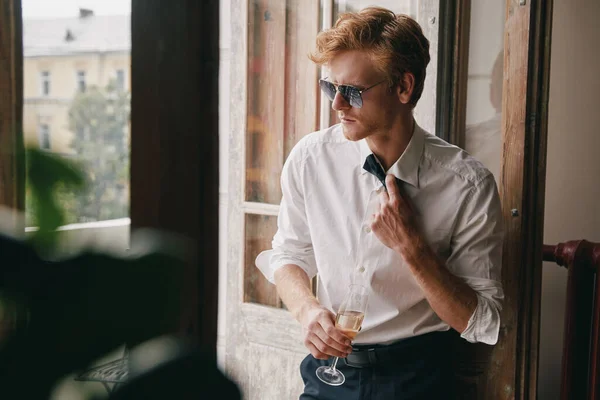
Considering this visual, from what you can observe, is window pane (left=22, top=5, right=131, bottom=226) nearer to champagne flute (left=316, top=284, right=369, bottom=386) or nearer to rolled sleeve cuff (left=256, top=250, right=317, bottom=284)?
champagne flute (left=316, top=284, right=369, bottom=386)

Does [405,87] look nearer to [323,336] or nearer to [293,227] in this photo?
[293,227]

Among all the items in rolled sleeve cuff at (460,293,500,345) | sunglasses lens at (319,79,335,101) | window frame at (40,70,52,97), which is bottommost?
rolled sleeve cuff at (460,293,500,345)

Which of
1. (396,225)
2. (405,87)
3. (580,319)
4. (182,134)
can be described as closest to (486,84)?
(405,87)

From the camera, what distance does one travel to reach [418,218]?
1752 mm

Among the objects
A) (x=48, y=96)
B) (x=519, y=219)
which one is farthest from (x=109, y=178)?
(x=519, y=219)

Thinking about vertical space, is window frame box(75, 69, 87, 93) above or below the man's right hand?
above

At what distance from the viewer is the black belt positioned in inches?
67.8

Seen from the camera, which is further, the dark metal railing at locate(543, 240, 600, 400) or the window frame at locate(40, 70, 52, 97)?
the dark metal railing at locate(543, 240, 600, 400)

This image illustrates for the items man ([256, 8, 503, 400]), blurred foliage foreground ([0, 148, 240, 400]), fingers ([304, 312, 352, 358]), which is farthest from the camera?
man ([256, 8, 503, 400])

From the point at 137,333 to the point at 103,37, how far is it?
188mm

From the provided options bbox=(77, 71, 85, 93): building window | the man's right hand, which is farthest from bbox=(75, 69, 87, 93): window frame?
the man's right hand

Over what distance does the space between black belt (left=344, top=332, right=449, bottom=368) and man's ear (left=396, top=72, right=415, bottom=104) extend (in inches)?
25.7

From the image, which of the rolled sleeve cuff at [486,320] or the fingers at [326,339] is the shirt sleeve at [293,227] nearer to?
the fingers at [326,339]

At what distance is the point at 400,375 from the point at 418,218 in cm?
42
